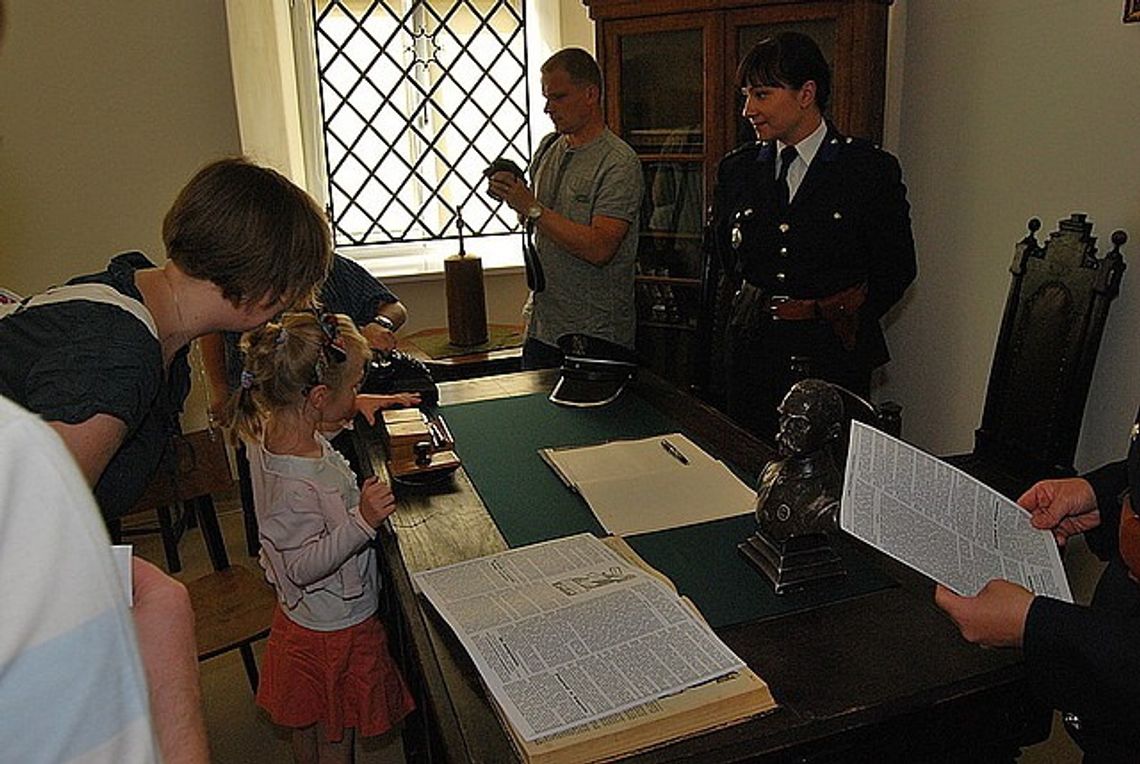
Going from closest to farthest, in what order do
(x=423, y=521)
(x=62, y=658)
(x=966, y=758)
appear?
(x=62, y=658), (x=966, y=758), (x=423, y=521)

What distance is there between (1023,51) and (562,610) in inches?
86.0

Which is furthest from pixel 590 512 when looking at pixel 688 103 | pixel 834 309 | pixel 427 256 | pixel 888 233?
pixel 427 256

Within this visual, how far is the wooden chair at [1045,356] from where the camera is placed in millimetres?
2180

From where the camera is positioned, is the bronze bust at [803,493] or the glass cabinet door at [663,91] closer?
the bronze bust at [803,493]

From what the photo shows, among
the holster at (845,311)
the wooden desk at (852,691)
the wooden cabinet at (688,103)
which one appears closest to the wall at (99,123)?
the wooden cabinet at (688,103)

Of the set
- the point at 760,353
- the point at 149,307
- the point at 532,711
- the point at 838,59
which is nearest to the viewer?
the point at 532,711

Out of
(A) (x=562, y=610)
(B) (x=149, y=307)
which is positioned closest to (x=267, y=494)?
(B) (x=149, y=307)

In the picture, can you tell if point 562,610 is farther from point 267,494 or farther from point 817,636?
point 267,494

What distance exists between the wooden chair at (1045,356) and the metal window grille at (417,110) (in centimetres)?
232

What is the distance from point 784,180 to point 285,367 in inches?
57.2

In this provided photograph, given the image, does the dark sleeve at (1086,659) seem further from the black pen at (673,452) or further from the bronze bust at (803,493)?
the black pen at (673,452)

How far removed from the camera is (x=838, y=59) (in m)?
2.83

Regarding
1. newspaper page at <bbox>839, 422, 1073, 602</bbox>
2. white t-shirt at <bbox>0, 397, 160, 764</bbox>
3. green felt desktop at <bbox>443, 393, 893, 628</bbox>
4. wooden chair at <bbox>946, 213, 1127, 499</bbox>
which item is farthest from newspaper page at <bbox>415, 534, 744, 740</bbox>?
wooden chair at <bbox>946, 213, 1127, 499</bbox>

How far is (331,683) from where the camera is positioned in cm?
A: 168
